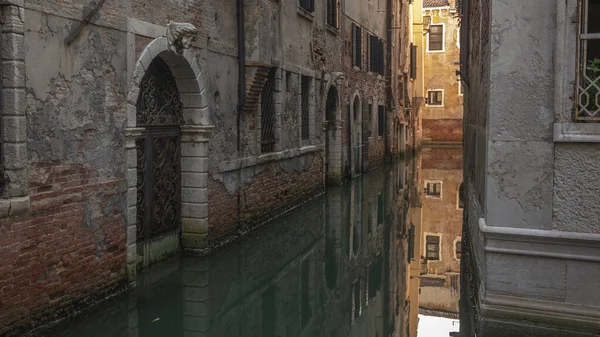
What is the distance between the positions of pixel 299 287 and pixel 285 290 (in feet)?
0.76

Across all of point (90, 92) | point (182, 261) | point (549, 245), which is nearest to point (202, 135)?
point (182, 261)

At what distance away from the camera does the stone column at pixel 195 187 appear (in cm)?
852

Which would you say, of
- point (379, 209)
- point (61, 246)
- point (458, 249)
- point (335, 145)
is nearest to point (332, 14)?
point (335, 145)

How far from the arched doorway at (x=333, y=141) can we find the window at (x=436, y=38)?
25632 mm

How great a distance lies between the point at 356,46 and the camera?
1877 cm

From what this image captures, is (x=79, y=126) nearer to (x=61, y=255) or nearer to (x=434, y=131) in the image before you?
(x=61, y=255)

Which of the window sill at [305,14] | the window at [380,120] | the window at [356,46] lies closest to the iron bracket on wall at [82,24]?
the window sill at [305,14]

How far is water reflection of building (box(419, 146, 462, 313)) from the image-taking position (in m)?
7.52

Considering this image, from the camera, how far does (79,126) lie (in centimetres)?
606

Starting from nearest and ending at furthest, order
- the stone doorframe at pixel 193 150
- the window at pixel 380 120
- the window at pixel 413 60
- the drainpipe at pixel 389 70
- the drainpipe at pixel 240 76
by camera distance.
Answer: the stone doorframe at pixel 193 150 < the drainpipe at pixel 240 76 < the window at pixel 380 120 < the drainpipe at pixel 389 70 < the window at pixel 413 60

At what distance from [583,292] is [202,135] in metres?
5.15

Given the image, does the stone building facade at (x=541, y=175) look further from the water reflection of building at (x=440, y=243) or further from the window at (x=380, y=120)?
the window at (x=380, y=120)

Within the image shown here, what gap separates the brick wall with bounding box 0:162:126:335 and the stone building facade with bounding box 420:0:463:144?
115 feet

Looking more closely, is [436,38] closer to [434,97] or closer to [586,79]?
[434,97]
